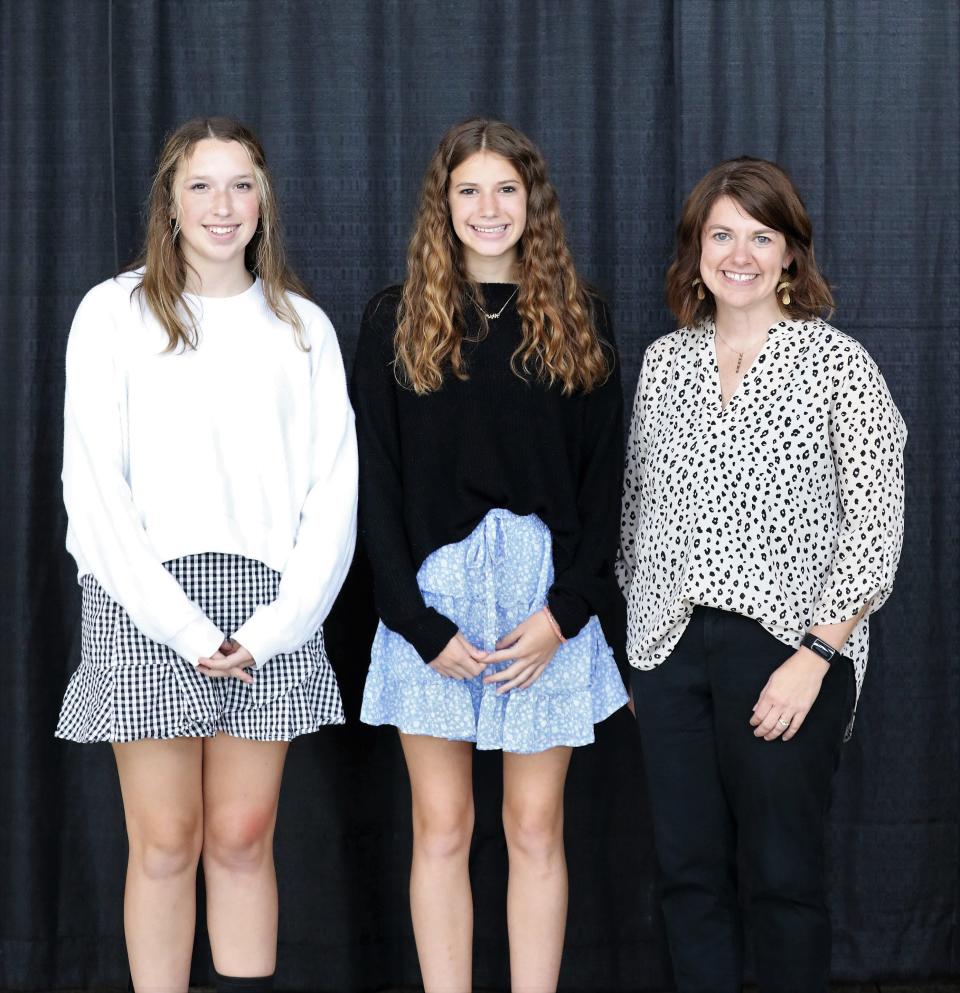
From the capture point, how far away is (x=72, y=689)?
7.09 feet

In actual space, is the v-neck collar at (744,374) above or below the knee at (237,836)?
above

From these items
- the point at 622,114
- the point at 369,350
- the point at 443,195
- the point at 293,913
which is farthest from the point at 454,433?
the point at 293,913

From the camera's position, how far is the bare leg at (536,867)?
2.20 m

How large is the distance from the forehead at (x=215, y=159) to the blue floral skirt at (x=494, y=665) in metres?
0.71

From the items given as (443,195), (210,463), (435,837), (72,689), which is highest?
(443,195)

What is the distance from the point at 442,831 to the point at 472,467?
0.63 metres

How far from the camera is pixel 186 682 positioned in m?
2.06

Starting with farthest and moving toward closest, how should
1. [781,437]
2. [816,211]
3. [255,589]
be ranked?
1. [816,211]
2. [255,589]
3. [781,437]

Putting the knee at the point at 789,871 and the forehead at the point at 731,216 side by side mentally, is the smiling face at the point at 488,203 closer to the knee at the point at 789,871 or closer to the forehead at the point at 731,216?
the forehead at the point at 731,216

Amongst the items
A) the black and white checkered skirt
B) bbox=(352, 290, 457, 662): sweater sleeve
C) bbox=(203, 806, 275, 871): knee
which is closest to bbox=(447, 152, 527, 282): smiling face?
bbox=(352, 290, 457, 662): sweater sleeve

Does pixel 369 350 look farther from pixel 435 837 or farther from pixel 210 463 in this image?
pixel 435 837

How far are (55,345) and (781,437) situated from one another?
5.21ft

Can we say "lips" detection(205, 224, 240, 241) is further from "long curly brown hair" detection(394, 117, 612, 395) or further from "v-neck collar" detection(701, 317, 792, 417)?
"v-neck collar" detection(701, 317, 792, 417)

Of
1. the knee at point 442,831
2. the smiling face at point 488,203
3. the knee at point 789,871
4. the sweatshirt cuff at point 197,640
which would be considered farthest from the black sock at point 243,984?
the smiling face at point 488,203
